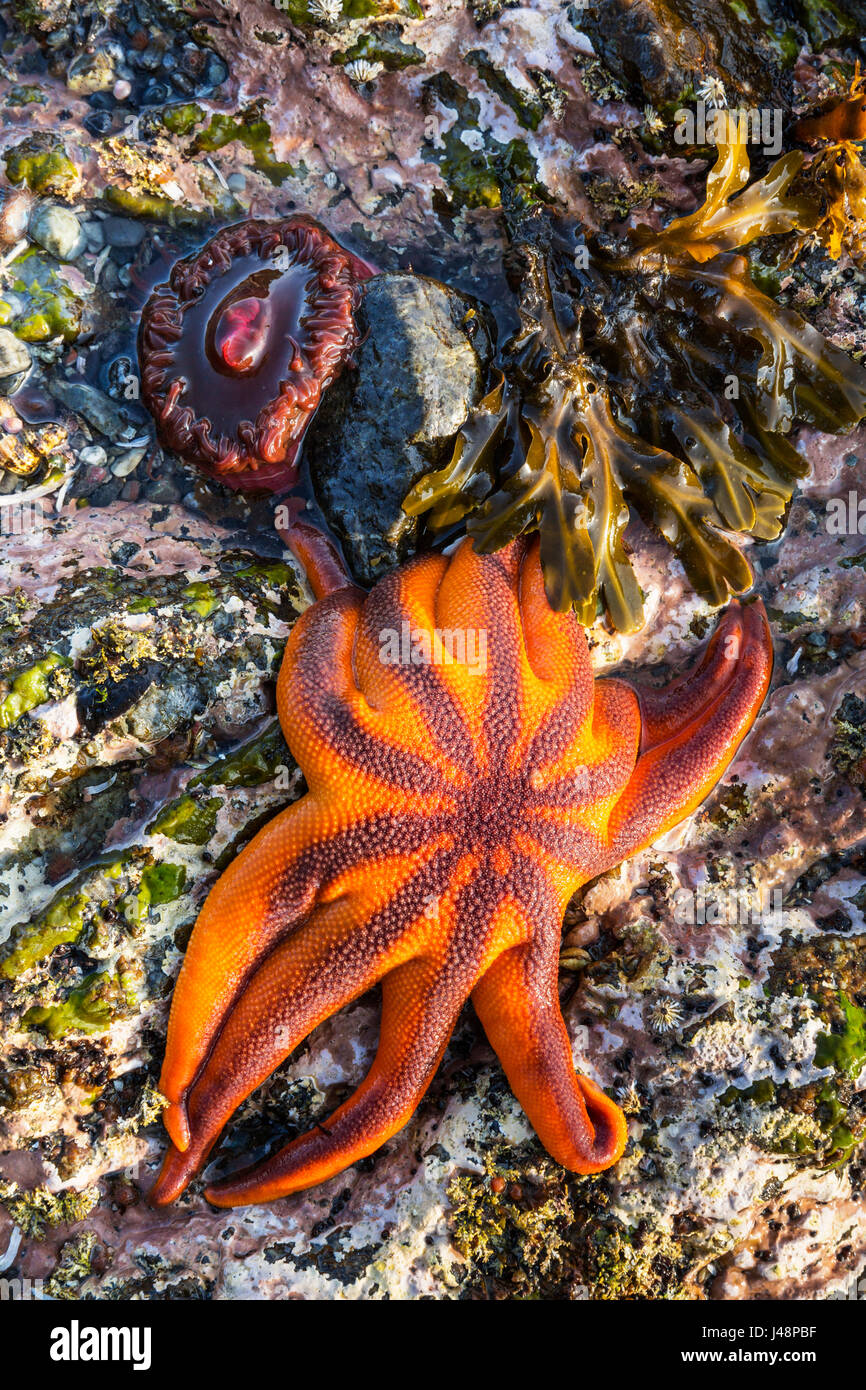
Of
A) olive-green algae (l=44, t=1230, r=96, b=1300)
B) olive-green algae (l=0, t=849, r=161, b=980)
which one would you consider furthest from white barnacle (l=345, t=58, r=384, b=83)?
olive-green algae (l=44, t=1230, r=96, b=1300)

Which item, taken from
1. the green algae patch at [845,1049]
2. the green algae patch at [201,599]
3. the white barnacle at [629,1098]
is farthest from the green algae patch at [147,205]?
the green algae patch at [845,1049]

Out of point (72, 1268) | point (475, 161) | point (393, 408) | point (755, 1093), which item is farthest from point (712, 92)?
point (72, 1268)

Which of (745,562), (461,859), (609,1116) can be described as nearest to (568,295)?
(745,562)

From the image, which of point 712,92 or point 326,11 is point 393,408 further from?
point 712,92

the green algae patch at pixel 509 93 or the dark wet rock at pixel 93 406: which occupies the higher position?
the green algae patch at pixel 509 93

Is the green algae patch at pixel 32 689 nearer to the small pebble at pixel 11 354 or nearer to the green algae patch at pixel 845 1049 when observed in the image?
the small pebble at pixel 11 354
